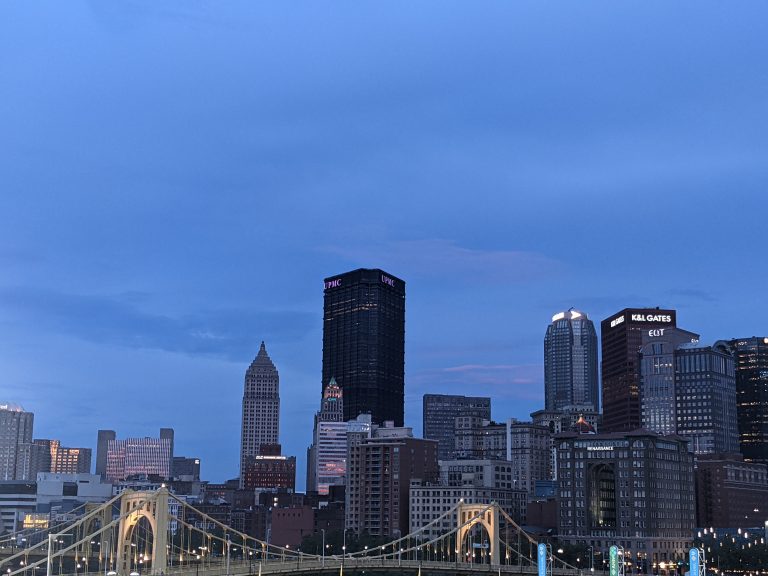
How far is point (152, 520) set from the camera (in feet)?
392

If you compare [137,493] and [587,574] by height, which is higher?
[137,493]

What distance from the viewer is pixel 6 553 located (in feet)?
543

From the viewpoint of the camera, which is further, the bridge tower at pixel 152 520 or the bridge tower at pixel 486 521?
the bridge tower at pixel 486 521

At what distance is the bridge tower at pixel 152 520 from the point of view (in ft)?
373

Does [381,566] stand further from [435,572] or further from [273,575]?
[273,575]

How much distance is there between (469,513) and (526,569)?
64.1 feet

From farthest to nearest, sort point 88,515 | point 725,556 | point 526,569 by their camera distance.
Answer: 1. point 725,556
2. point 526,569
3. point 88,515

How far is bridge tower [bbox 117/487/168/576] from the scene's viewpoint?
373 ft

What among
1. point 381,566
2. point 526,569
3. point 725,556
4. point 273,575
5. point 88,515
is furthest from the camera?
point 725,556

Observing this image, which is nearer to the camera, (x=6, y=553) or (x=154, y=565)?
(x=154, y=565)

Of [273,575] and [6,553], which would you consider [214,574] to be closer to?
[273,575]

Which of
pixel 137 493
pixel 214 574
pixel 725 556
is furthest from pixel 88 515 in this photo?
pixel 725 556

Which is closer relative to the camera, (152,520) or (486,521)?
(152,520)

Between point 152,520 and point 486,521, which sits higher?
point 152,520
